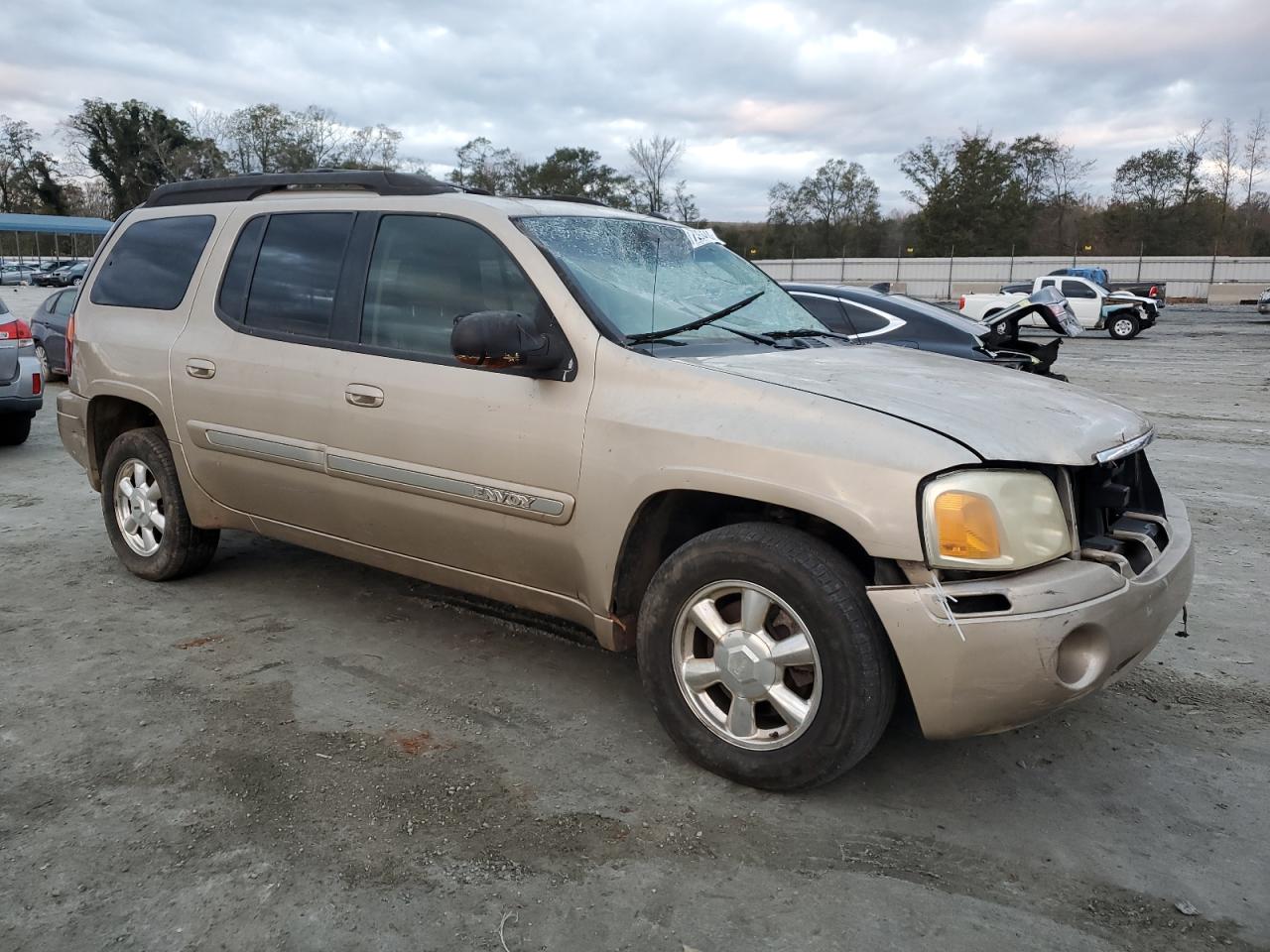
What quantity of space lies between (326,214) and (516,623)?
75.3 inches

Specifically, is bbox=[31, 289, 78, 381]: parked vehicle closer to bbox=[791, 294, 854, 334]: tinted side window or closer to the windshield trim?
bbox=[791, 294, 854, 334]: tinted side window

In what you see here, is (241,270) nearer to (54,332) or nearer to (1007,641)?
(1007,641)

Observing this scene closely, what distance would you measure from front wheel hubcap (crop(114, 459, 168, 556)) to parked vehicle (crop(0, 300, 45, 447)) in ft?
15.1

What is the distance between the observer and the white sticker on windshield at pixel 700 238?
4.31 metres

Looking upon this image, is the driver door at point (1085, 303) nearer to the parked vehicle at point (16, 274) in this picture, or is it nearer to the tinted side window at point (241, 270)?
the tinted side window at point (241, 270)

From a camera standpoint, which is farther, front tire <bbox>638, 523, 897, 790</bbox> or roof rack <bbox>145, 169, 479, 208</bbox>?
roof rack <bbox>145, 169, 479, 208</bbox>

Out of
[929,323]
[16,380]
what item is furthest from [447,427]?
[16,380]

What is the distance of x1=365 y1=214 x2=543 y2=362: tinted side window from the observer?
11.9 ft

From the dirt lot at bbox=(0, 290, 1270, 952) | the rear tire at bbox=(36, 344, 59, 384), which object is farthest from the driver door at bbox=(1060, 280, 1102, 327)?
the dirt lot at bbox=(0, 290, 1270, 952)

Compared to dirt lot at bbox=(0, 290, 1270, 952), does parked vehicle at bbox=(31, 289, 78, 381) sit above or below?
above

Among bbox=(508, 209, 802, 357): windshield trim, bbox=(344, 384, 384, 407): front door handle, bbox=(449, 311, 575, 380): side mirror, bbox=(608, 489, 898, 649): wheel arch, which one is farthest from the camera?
bbox=(344, 384, 384, 407): front door handle

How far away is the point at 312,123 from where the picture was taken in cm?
6781

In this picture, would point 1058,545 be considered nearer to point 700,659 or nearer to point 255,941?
point 700,659

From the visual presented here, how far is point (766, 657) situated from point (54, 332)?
13455mm
